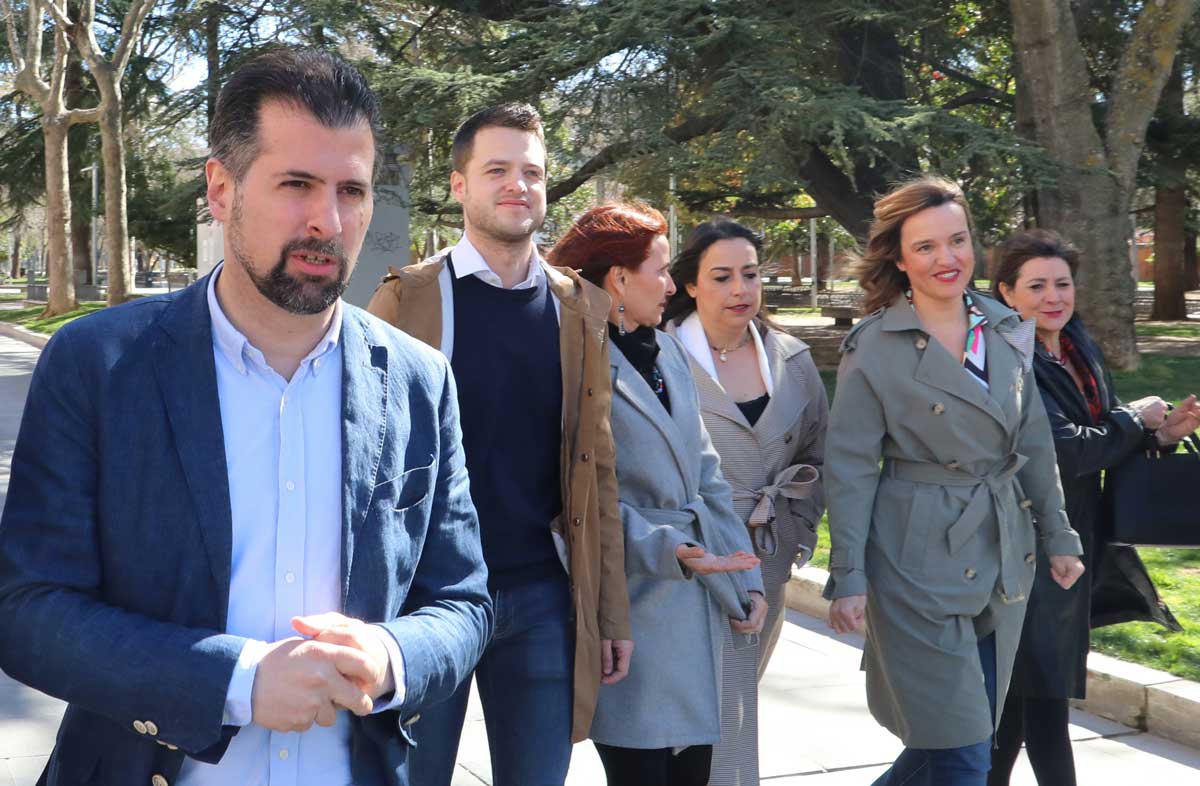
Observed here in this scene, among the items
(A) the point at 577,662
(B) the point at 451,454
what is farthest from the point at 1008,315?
(B) the point at 451,454

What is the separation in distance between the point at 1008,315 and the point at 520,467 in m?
1.77

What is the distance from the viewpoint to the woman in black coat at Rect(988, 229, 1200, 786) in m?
4.35

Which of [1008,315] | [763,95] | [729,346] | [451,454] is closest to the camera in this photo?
[451,454]

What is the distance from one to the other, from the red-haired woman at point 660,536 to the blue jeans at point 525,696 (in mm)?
301

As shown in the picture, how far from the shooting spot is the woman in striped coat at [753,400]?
14.1 feet

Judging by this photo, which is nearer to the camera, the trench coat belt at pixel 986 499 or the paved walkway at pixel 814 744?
the trench coat belt at pixel 986 499

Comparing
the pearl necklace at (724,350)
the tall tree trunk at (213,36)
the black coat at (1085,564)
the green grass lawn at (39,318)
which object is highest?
the tall tree trunk at (213,36)

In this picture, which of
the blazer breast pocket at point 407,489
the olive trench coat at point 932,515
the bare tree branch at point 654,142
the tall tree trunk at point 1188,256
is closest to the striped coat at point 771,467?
the olive trench coat at point 932,515

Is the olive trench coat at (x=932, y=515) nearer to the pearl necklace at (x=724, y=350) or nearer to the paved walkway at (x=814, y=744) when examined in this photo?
the pearl necklace at (x=724, y=350)

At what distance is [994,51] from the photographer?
78.9 feet

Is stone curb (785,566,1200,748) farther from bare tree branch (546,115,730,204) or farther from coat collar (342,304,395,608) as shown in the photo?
bare tree branch (546,115,730,204)

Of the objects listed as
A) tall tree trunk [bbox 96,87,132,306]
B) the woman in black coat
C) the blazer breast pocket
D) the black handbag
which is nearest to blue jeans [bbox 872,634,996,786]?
the woman in black coat

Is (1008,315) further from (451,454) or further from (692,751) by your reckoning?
(451,454)

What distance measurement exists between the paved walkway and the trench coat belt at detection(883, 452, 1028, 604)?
1370 mm
